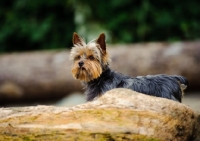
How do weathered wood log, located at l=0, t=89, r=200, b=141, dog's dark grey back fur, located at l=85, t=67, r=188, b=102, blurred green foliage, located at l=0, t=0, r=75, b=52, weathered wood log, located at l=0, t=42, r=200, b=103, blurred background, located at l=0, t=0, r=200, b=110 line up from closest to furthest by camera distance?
1. weathered wood log, located at l=0, t=89, r=200, b=141
2. dog's dark grey back fur, located at l=85, t=67, r=188, b=102
3. weathered wood log, located at l=0, t=42, r=200, b=103
4. blurred background, located at l=0, t=0, r=200, b=110
5. blurred green foliage, located at l=0, t=0, r=75, b=52

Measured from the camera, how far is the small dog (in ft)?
18.3

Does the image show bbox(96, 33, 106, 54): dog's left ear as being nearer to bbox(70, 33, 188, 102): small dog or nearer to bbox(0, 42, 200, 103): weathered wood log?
bbox(70, 33, 188, 102): small dog

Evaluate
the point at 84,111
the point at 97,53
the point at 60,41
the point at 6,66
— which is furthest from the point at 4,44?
the point at 84,111

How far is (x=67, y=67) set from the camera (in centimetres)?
1223

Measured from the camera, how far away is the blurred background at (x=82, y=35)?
1199 cm

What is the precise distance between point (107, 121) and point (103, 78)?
1412 millimetres

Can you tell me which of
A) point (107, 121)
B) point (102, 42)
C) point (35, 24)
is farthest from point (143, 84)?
point (35, 24)

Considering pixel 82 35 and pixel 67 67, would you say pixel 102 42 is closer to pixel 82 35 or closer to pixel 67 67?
pixel 67 67

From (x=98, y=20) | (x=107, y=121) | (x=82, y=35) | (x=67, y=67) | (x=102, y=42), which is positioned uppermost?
(x=98, y=20)

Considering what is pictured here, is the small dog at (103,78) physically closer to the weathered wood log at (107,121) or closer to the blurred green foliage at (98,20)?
the weathered wood log at (107,121)

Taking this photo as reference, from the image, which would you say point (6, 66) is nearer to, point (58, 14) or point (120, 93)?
point (58, 14)

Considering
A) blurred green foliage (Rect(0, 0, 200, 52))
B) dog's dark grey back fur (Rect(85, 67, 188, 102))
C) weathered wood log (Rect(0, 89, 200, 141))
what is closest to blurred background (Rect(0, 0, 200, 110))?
blurred green foliage (Rect(0, 0, 200, 52))

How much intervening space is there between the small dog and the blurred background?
216 inches

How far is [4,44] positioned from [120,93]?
1165cm
